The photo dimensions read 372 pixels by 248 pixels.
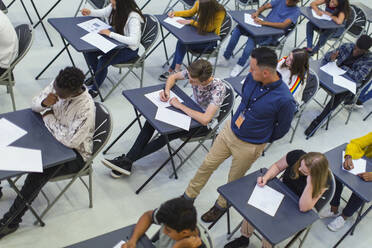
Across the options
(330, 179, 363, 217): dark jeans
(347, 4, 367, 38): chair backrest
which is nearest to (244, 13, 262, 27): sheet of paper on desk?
(347, 4, 367, 38): chair backrest

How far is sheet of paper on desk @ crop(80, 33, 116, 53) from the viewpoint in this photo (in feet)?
12.9

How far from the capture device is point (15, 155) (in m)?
2.56

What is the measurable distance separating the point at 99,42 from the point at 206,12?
45.7 inches

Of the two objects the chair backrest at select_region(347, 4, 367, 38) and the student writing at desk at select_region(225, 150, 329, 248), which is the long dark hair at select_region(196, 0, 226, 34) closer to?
the student writing at desk at select_region(225, 150, 329, 248)

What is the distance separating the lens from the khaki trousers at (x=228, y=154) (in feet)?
10.2

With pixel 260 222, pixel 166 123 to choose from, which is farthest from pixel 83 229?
pixel 260 222

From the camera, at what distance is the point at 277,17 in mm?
5242

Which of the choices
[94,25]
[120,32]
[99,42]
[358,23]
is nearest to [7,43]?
[99,42]

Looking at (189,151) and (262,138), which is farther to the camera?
(189,151)

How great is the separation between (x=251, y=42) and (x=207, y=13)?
1047 millimetres

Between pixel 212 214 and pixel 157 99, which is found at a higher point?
pixel 157 99

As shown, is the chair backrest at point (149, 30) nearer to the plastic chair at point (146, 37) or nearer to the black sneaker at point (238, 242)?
the plastic chair at point (146, 37)

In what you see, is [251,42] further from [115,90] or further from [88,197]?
[88,197]

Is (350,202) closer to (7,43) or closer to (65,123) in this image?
(65,123)
